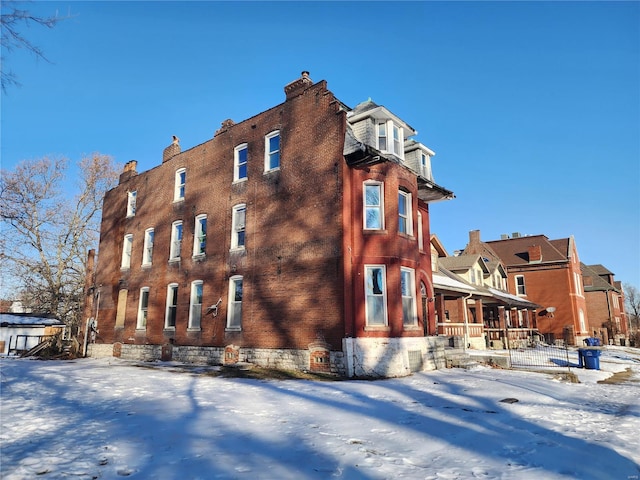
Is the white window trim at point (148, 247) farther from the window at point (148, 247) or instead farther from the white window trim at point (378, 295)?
the white window trim at point (378, 295)

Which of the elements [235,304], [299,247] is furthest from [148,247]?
[299,247]

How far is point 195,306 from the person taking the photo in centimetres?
2161

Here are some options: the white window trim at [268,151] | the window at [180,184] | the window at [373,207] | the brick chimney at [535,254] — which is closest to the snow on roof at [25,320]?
the window at [180,184]

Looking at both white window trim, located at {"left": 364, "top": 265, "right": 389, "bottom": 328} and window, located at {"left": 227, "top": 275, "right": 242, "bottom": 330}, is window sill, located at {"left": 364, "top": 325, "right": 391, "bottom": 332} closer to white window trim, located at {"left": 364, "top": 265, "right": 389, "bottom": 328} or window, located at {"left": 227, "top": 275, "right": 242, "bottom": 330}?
white window trim, located at {"left": 364, "top": 265, "right": 389, "bottom": 328}

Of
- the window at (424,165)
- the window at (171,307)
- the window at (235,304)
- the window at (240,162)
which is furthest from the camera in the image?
the window at (171,307)

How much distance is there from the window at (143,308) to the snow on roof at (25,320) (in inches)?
668

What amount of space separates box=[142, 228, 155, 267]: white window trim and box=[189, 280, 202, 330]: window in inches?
210

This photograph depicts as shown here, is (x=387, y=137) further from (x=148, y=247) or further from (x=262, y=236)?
(x=148, y=247)

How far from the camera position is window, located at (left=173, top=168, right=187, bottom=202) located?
24359 mm

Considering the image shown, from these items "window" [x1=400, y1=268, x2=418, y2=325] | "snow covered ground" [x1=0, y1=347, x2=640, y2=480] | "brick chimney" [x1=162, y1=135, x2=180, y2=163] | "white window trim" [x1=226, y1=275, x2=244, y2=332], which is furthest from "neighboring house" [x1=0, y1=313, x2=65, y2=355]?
"window" [x1=400, y1=268, x2=418, y2=325]

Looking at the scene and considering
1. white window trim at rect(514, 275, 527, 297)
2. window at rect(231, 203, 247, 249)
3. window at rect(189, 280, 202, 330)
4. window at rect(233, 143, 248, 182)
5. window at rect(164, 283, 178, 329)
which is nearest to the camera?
window at rect(231, 203, 247, 249)

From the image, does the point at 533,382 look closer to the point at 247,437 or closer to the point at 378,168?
the point at 378,168

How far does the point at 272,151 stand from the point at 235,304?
24.7 ft

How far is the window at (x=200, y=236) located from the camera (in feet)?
73.2
